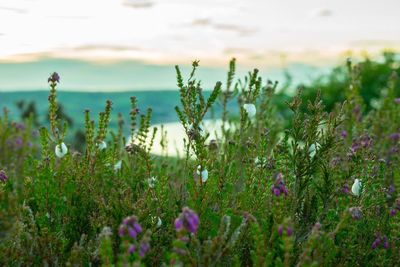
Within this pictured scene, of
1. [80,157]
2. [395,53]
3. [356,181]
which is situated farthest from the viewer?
[395,53]

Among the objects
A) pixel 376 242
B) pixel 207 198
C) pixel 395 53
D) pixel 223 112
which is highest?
pixel 395 53

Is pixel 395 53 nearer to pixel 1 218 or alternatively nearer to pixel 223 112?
pixel 223 112

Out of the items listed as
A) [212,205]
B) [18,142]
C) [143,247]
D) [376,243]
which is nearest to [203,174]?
[212,205]

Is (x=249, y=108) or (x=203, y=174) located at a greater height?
(x=249, y=108)

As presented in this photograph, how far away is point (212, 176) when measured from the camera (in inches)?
136

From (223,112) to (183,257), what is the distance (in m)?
3.31

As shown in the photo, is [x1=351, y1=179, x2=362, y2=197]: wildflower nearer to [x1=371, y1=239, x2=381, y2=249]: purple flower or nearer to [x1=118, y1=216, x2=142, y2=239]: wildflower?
[x1=371, y1=239, x2=381, y2=249]: purple flower

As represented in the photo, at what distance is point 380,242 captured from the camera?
3.54 meters

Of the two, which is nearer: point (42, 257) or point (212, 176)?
point (42, 257)

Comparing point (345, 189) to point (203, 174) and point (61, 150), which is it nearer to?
point (203, 174)

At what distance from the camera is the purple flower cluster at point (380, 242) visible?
3.51m

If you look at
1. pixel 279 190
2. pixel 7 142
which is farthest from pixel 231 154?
pixel 7 142

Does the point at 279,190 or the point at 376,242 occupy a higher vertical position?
the point at 279,190

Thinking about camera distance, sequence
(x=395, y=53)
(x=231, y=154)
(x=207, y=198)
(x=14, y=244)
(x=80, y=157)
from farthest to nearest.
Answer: (x=395, y=53), (x=80, y=157), (x=231, y=154), (x=207, y=198), (x=14, y=244)
